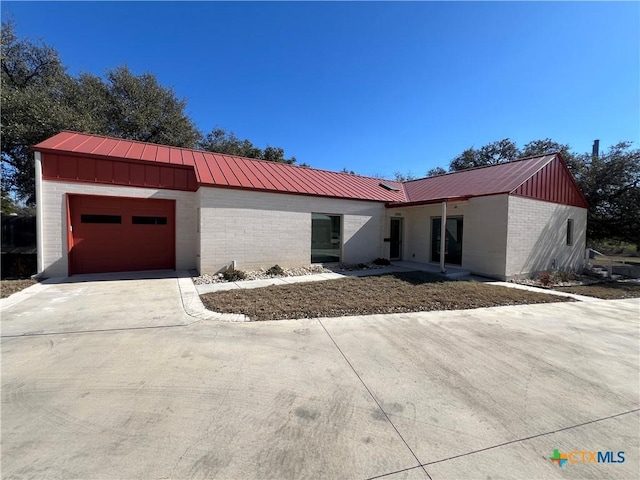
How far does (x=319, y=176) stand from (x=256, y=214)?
4.66m

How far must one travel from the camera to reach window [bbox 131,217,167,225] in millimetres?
10086

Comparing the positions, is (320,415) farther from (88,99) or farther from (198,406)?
(88,99)

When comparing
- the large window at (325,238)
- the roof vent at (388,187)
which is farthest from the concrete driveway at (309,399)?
the roof vent at (388,187)

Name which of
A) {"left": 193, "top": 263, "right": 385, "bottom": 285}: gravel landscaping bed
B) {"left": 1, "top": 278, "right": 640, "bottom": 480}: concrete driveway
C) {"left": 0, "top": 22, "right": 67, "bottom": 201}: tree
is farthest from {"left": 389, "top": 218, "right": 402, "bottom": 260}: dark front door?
{"left": 0, "top": 22, "right": 67, "bottom": 201}: tree

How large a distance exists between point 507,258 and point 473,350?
778cm

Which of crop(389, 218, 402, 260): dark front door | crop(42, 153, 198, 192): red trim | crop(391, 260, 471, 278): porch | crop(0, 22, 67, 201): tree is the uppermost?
crop(0, 22, 67, 201): tree

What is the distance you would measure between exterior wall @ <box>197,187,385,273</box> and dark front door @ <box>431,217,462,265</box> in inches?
125

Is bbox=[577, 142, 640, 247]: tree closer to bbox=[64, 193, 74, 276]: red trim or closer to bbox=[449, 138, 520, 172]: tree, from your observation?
bbox=[449, 138, 520, 172]: tree

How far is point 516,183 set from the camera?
10.8m

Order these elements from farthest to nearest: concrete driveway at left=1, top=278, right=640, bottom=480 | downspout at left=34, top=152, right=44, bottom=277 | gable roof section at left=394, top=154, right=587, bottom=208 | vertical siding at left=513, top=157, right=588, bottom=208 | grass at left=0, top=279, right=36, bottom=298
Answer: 1. vertical siding at left=513, top=157, right=588, bottom=208
2. gable roof section at left=394, top=154, right=587, bottom=208
3. downspout at left=34, top=152, right=44, bottom=277
4. grass at left=0, top=279, right=36, bottom=298
5. concrete driveway at left=1, top=278, right=640, bottom=480

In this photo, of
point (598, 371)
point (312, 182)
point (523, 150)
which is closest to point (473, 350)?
point (598, 371)

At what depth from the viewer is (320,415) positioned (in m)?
2.69
